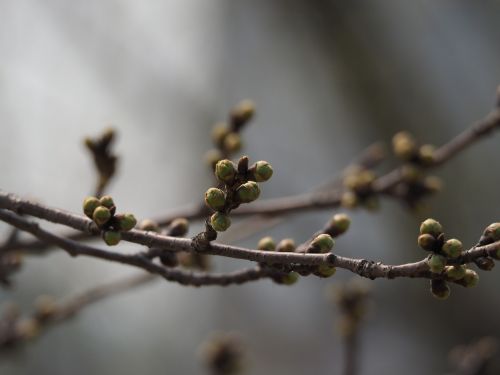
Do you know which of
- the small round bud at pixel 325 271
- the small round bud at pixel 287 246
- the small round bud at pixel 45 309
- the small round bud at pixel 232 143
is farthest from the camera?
the small round bud at pixel 45 309

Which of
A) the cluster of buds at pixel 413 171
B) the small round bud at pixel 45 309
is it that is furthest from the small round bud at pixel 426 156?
the small round bud at pixel 45 309

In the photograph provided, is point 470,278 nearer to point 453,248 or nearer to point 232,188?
point 453,248

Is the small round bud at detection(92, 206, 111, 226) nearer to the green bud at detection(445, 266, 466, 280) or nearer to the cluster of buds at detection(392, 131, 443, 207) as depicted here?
the green bud at detection(445, 266, 466, 280)

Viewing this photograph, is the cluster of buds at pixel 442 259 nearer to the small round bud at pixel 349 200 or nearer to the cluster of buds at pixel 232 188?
the cluster of buds at pixel 232 188

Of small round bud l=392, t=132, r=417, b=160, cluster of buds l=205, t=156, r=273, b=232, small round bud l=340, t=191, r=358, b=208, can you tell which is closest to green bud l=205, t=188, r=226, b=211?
cluster of buds l=205, t=156, r=273, b=232

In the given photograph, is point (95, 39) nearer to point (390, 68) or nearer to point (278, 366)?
point (390, 68)

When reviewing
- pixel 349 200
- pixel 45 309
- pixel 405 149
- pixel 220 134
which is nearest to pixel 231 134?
pixel 220 134

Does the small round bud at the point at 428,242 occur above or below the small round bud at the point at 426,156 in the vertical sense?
below
